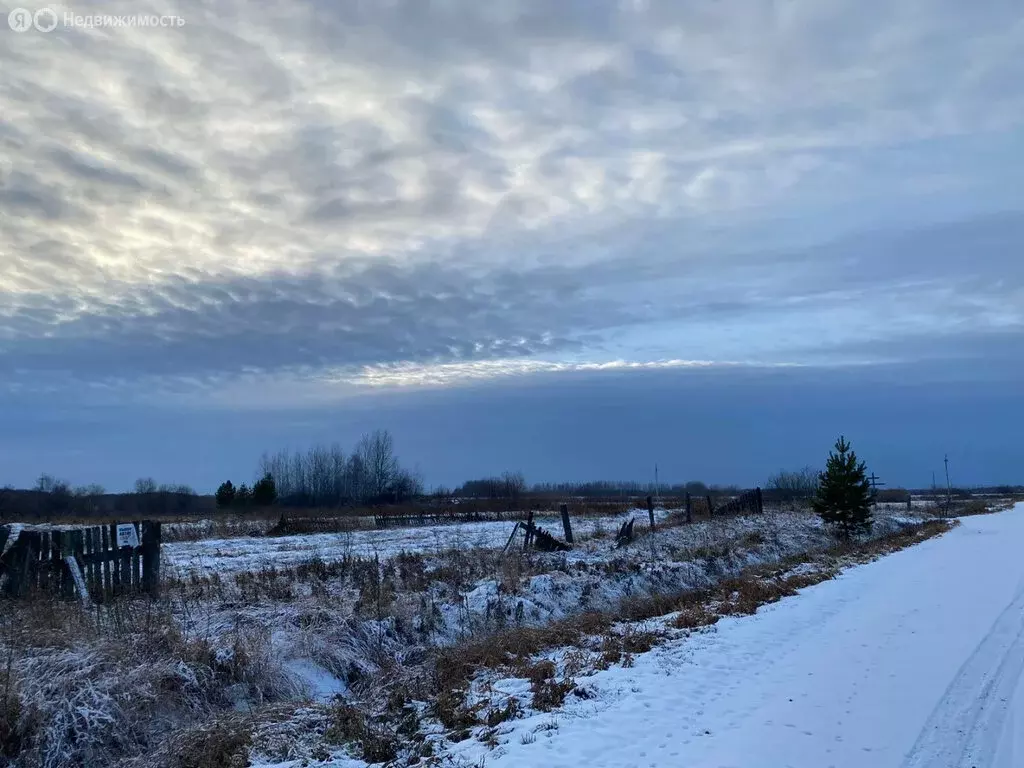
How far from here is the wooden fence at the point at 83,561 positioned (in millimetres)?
9828

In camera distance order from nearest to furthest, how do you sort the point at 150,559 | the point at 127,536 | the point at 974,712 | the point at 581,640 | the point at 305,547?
the point at 974,712 < the point at 127,536 < the point at 581,640 < the point at 150,559 < the point at 305,547

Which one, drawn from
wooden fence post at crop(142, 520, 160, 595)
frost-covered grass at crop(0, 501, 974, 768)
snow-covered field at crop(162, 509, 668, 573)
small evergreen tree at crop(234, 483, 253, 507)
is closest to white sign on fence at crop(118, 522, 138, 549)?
wooden fence post at crop(142, 520, 160, 595)

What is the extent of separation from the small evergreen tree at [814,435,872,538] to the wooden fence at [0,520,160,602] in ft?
90.4

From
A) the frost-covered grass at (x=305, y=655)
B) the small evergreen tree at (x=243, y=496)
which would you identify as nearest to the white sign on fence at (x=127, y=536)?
the frost-covered grass at (x=305, y=655)

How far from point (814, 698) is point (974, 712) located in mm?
1496

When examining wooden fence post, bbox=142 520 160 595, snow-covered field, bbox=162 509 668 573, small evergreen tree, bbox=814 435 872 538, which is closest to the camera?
wooden fence post, bbox=142 520 160 595

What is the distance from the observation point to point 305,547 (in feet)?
84.5

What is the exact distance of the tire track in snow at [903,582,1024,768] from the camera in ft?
20.5

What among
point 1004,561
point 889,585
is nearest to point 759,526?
point 1004,561

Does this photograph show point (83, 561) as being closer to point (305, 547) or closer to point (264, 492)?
point (305, 547)

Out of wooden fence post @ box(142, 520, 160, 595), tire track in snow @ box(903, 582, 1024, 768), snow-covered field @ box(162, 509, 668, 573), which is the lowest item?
tire track in snow @ box(903, 582, 1024, 768)

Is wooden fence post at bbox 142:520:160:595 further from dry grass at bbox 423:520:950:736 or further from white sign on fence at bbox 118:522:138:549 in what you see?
dry grass at bbox 423:520:950:736

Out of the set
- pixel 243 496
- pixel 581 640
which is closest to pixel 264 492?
pixel 243 496

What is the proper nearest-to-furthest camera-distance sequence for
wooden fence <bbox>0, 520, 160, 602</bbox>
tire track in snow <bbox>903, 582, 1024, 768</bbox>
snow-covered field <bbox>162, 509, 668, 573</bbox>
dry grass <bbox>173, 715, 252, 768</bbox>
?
tire track in snow <bbox>903, 582, 1024, 768</bbox>
dry grass <bbox>173, 715, 252, 768</bbox>
wooden fence <bbox>0, 520, 160, 602</bbox>
snow-covered field <bbox>162, 509, 668, 573</bbox>
